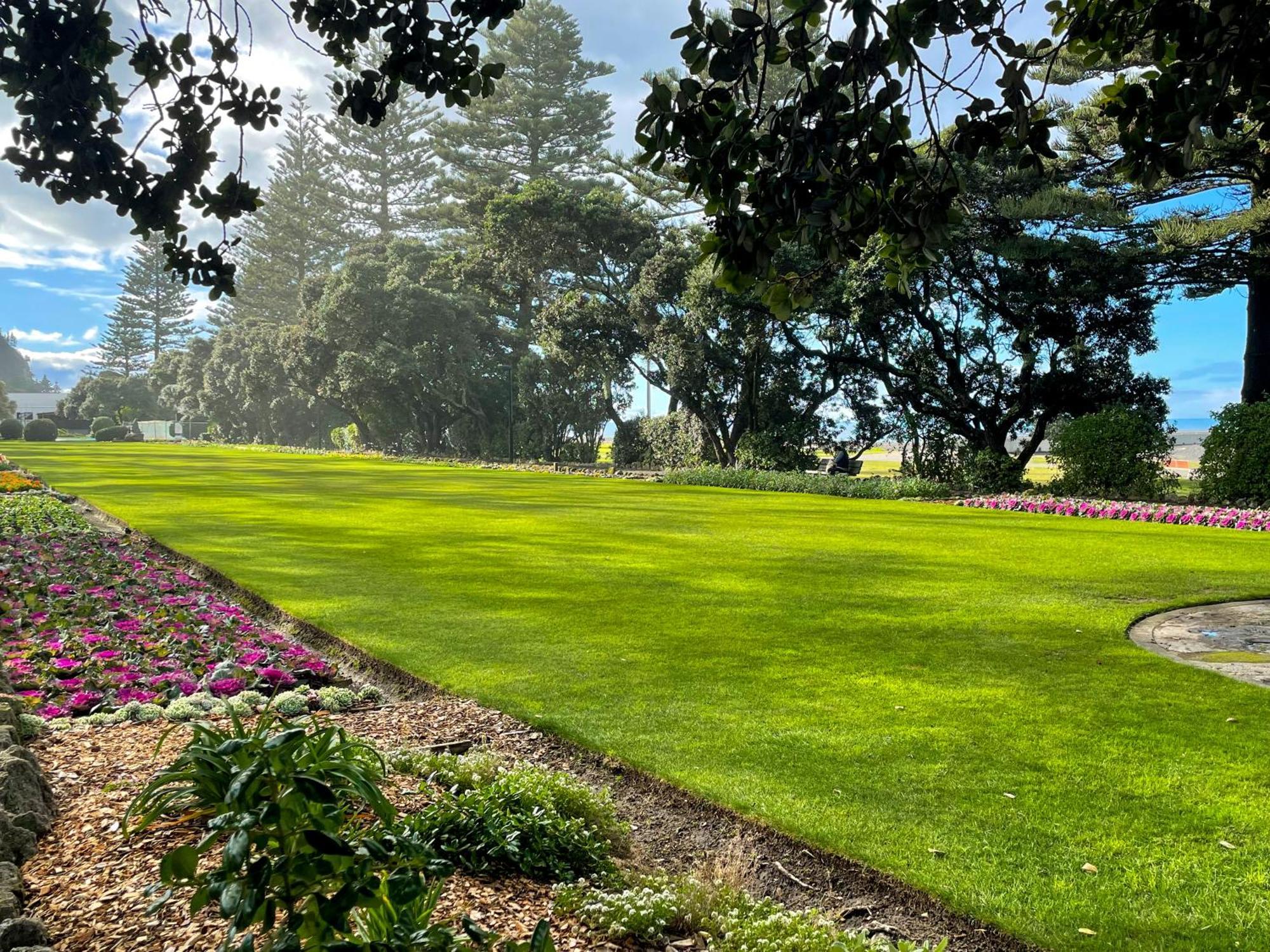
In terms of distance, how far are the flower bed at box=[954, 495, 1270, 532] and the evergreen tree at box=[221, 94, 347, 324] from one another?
193 ft

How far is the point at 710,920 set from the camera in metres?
2.72

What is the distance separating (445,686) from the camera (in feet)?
17.6

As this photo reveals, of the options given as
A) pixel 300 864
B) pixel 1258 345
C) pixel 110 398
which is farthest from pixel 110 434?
pixel 300 864

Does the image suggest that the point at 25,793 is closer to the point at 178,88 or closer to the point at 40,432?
the point at 178,88

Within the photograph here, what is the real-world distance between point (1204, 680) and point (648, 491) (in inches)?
668

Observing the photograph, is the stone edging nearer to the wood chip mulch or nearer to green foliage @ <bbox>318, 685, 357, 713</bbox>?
the wood chip mulch

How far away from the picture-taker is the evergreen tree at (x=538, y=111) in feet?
161

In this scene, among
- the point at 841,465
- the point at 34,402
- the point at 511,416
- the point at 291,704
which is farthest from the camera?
the point at 34,402

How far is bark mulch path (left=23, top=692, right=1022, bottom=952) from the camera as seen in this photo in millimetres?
2449

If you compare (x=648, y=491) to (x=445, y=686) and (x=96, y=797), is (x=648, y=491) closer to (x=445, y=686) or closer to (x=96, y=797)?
(x=445, y=686)

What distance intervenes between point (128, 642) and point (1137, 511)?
16.5 metres

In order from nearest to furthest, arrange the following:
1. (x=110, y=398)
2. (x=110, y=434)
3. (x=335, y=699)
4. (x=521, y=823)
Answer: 1. (x=521, y=823)
2. (x=335, y=699)
3. (x=110, y=434)
4. (x=110, y=398)

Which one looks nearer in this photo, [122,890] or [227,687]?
[122,890]

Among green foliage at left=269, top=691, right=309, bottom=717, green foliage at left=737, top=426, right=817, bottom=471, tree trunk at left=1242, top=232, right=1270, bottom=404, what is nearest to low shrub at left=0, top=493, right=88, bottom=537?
green foliage at left=269, top=691, right=309, bottom=717
